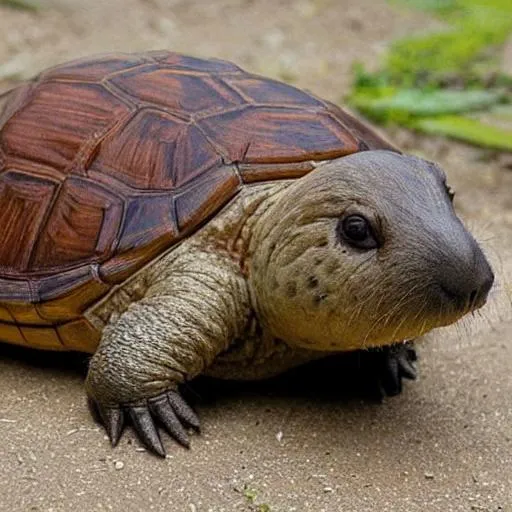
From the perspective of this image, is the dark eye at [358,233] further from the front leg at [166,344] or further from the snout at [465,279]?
the front leg at [166,344]

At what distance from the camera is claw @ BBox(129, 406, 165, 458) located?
3146 mm

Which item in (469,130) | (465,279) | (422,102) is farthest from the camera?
(422,102)


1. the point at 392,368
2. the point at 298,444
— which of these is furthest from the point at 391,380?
the point at 298,444

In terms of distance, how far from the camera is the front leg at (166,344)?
10.6 ft

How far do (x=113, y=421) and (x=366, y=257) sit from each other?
899 mm

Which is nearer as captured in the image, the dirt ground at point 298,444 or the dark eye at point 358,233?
the dirt ground at point 298,444

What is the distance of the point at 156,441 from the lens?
3.17 meters

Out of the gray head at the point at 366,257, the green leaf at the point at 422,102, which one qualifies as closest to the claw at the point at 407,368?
the gray head at the point at 366,257

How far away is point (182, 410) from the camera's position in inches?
129

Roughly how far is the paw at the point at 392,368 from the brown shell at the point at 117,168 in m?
0.70

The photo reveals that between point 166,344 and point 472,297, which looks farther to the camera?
point 166,344

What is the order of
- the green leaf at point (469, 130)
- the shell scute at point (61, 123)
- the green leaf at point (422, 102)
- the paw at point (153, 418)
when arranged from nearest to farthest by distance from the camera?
1. the paw at point (153, 418)
2. the shell scute at point (61, 123)
3. the green leaf at point (469, 130)
4. the green leaf at point (422, 102)

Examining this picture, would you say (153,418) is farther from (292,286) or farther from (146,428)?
(292,286)

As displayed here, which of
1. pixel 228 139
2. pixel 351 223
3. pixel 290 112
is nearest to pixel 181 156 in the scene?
pixel 228 139
